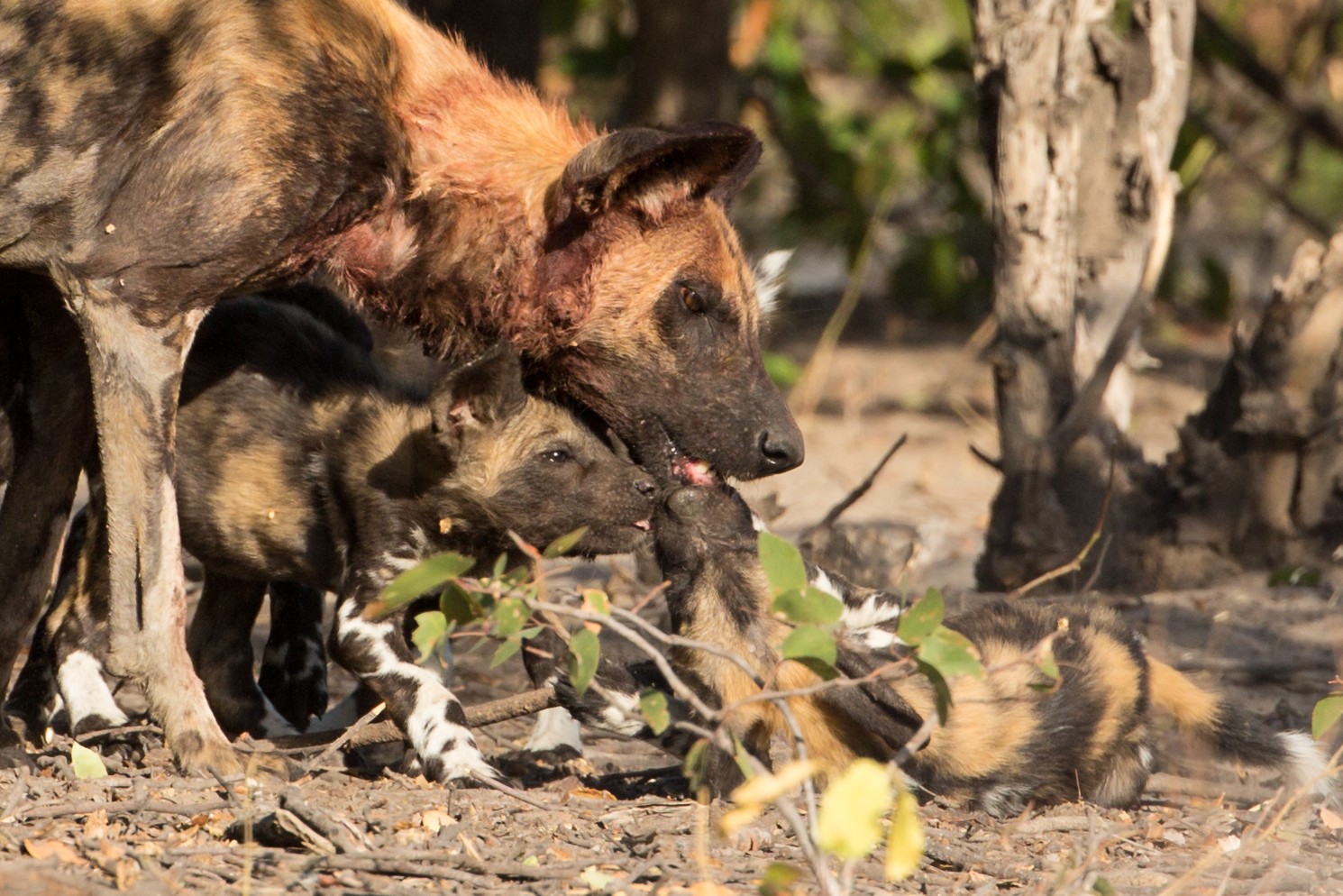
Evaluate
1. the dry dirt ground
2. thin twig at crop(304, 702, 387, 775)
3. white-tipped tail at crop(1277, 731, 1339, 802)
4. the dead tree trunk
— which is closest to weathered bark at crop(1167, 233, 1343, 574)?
the dead tree trunk

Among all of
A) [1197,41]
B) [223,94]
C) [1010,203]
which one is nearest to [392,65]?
[223,94]

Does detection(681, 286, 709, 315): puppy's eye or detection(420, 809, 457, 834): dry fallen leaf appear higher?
detection(681, 286, 709, 315): puppy's eye

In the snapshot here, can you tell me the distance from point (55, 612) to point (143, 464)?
997mm

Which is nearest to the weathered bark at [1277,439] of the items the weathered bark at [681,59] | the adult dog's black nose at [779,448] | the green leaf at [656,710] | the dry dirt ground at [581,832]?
the dry dirt ground at [581,832]

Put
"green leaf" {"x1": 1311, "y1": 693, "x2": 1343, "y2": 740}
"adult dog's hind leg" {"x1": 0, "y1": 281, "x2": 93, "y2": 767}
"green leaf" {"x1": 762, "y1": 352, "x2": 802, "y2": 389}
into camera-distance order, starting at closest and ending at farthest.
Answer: "green leaf" {"x1": 1311, "y1": 693, "x2": 1343, "y2": 740}, "adult dog's hind leg" {"x1": 0, "y1": 281, "x2": 93, "y2": 767}, "green leaf" {"x1": 762, "y1": 352, "x2": 802, "y2": 389}

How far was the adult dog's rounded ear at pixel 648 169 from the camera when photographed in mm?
4027

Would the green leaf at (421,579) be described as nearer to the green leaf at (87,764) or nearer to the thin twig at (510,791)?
the thin twig at (510,791)

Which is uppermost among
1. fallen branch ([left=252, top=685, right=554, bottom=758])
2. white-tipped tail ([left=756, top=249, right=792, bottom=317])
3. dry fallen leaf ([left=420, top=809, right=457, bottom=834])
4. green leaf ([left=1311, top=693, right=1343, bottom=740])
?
white-tipped tail ([left=756, top=249, right=792, bottom=317])

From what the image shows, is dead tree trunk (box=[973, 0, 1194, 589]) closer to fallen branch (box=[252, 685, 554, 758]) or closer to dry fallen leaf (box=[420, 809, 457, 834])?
fallen branch (box=[252, 685, 554, 758])

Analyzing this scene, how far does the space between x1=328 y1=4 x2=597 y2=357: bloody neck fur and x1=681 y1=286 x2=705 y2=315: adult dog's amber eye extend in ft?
1.16

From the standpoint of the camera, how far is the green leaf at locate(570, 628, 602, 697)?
2.92 meters

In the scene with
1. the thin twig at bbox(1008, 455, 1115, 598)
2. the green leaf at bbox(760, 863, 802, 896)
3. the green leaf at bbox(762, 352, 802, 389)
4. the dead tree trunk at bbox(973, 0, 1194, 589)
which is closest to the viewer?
the green leaf at bbox(760, 863, 802, 896)

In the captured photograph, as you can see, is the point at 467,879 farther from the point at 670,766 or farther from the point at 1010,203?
the point at 1010,203

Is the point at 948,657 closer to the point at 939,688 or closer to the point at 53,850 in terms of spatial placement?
the point at 939,688
